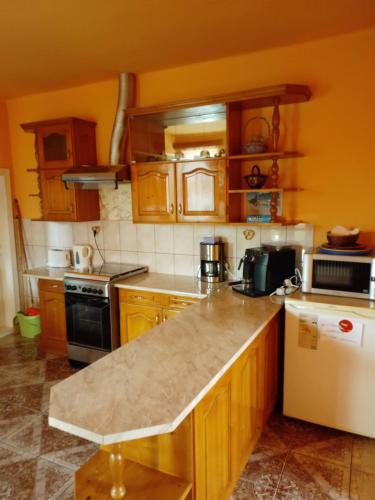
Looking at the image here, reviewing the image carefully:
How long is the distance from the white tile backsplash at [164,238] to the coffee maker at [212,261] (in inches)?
17.7

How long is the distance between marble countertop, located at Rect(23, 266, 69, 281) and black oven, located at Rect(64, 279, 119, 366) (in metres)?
0.26

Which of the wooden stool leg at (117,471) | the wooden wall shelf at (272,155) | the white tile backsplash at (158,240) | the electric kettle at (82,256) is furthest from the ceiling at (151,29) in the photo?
the wooden stool leg at (117,471)

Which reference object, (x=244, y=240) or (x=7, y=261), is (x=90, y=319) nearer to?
(x=244, y=240)

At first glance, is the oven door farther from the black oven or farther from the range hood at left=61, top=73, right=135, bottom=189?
the range hood at left=61, top=73, right=135, bottom=189

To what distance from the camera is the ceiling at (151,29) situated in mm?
2094

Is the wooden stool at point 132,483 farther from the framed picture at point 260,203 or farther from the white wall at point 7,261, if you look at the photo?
the white wall at point 7,261

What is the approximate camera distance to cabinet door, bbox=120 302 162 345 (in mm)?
3025

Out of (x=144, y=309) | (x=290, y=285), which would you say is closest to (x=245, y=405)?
(x=290, y=285)

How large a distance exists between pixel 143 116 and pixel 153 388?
243 centimetres

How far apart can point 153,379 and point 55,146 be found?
113 inches

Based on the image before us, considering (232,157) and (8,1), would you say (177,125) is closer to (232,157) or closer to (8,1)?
(232,157)

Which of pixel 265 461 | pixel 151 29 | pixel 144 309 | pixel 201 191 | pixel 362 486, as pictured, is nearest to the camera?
pixel 362 486

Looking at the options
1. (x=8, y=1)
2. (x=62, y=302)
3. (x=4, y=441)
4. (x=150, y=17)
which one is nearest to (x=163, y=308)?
(x=62, y=302)

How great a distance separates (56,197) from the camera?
3.62m
